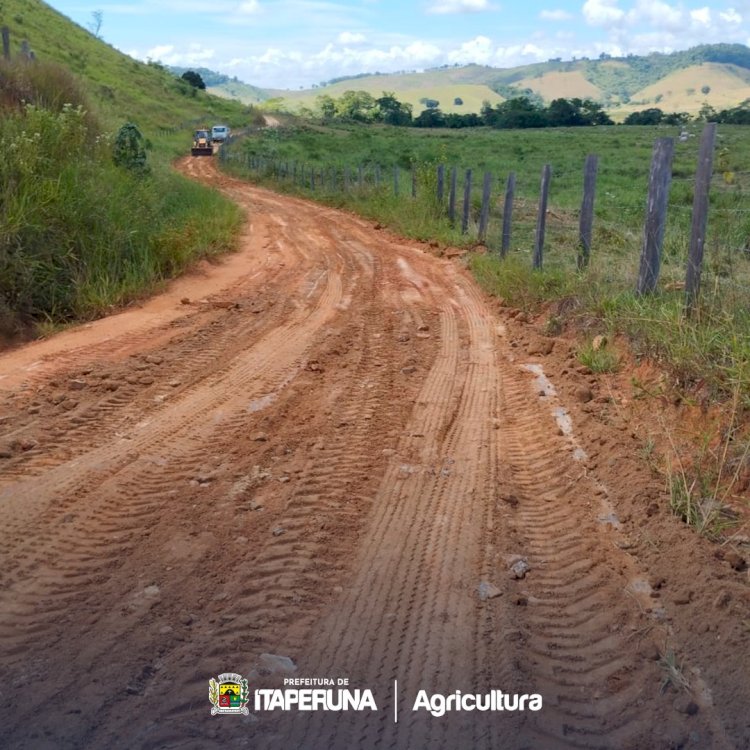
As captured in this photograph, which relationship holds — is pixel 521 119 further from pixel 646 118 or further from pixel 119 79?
pixel 119 79

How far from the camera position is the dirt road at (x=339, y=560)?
3117 mm

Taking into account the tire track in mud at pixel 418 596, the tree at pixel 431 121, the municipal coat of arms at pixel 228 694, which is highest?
the tree at pixel 431 121

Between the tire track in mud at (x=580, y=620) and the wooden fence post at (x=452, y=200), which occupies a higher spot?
the wooden fence post at (x=452, y=200)

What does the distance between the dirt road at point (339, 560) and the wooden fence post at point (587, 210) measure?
2.62m

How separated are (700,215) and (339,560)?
4662 mm

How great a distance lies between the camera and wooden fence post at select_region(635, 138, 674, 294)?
8.00 metres

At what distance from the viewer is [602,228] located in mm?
13109

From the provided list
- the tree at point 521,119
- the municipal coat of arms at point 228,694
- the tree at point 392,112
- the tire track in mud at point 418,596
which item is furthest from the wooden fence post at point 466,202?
the tree at point 392,112

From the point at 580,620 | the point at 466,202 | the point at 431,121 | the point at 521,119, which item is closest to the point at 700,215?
the point at 580,620

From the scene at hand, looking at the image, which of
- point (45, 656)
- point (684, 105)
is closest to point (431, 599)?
point (45, 656)

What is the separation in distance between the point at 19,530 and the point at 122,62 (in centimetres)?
6939

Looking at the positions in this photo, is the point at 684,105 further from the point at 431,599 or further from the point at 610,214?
the point at 431,599

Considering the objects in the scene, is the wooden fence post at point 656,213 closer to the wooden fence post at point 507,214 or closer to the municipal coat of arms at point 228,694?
the wooden fence post at point 507,214

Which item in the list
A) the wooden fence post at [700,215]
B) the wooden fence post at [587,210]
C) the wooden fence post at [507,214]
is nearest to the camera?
the wooden fence post at [700,215]
